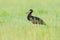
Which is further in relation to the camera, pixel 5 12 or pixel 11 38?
pixel 5 12

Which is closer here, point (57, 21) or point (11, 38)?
point (11, 38)

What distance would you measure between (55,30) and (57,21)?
71.9 inches

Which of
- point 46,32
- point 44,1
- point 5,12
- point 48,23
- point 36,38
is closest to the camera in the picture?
point 36,38

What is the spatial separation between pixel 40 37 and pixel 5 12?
263 inches

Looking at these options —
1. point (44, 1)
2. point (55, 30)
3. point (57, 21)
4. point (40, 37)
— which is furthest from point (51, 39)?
point (44, 1)

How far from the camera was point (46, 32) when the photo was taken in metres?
10.7

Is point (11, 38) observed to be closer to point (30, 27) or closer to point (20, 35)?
point (20, 35)

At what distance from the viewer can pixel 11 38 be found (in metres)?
10.1

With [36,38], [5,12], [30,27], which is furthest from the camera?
[5,12]

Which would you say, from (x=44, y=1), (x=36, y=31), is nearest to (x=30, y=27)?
(x=36, y=31)

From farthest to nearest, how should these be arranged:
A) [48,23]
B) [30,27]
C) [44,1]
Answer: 1. [44,1]
2. [48,23]
3. [30,27]

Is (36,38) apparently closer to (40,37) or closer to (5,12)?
(40,37)

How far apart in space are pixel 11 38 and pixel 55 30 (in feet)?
5.09

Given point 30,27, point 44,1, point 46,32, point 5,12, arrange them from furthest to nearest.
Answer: point 44,1
point 5,12
point 30,27
point 46,32
